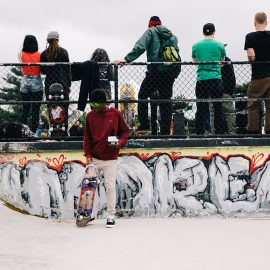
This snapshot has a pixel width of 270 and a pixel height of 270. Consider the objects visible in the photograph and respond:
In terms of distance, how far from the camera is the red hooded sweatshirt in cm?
789

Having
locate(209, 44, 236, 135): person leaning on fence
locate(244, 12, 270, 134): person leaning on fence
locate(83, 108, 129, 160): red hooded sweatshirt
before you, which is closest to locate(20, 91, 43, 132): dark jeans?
locate(83, 108, 129, 160): red hooded sweatshirt

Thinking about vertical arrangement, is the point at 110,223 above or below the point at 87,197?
below

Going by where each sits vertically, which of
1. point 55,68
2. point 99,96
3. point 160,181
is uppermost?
point 55,68

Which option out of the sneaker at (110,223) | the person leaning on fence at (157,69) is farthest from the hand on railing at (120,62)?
the sneaker at (110,223)

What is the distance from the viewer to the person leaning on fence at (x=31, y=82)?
8.89m

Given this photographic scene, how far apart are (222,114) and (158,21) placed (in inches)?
69.2

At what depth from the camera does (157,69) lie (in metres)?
8.56

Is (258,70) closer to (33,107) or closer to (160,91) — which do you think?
(160,91)

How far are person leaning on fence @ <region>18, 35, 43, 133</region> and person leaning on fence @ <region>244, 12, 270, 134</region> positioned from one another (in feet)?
10.8

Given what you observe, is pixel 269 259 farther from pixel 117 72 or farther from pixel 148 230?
pixel 117 72

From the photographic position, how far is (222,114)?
8766 mm

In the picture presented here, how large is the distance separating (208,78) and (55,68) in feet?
7.81

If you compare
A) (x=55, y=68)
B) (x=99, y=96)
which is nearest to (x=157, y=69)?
(x=99, y=96)

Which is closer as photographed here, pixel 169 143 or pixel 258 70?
pixel 258 70
